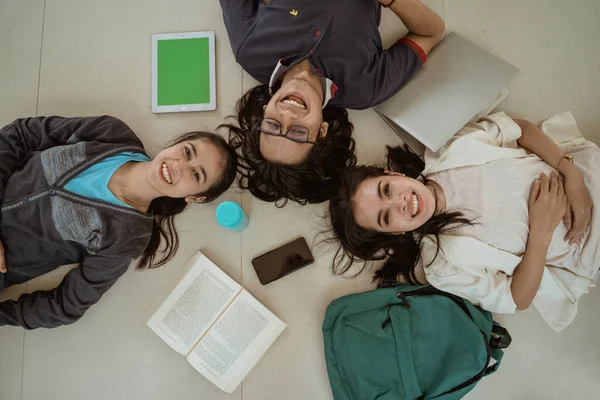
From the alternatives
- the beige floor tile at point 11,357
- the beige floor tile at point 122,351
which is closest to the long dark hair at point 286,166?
the beige floor tile at point 122,351

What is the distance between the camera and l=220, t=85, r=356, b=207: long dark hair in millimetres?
1313

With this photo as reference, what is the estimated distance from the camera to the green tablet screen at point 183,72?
1.51 meters

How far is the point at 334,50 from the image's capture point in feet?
4.30

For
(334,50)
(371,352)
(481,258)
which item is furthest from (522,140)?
(371,352)

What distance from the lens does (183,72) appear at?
1518 mm

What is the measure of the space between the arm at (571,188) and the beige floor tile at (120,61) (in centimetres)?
104

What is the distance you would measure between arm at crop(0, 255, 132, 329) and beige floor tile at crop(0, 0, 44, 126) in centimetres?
66

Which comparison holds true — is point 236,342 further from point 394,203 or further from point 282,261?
point 394,203

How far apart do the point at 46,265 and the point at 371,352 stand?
1098mm

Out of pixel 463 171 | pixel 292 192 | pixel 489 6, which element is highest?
pixel 489 6

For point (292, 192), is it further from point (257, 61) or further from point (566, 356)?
point (566, 356)

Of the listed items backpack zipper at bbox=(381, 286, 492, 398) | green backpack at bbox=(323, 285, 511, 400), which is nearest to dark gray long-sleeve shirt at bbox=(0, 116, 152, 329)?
green backpack at bbox=(323, 285, 511, 400)

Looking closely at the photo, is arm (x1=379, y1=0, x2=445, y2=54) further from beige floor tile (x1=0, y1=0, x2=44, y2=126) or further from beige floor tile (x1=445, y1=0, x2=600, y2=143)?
beige floor tile (x1=0, y1=0, x2=44, y2=126)

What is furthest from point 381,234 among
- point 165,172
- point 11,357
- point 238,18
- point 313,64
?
point 11,357
